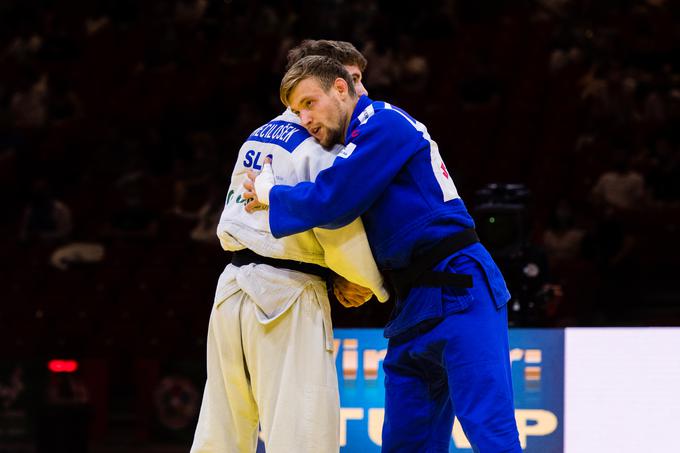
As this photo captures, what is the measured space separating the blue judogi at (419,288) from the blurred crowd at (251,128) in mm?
3518

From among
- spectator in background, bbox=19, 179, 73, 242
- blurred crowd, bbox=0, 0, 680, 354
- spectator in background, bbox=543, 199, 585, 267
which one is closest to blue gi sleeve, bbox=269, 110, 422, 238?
blurred crowd, bbox=0, 0, 680, 354

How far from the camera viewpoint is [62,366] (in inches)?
256

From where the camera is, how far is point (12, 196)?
10.2 m

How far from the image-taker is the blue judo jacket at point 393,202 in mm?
3104

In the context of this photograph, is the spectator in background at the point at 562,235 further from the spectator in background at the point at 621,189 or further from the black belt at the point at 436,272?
the black belt at the point at 436,272

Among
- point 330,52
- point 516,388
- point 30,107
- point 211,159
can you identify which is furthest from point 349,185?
point 30,107

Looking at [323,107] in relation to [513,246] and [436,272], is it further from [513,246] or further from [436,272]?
[513,246]

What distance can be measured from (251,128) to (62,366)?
403 cm

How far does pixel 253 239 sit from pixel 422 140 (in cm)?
65

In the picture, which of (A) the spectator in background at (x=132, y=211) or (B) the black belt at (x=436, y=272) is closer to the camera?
(B) the black belt at (x=436, y=272)

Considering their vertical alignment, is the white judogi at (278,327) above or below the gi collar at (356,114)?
below

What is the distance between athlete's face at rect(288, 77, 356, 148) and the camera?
320 centimetres

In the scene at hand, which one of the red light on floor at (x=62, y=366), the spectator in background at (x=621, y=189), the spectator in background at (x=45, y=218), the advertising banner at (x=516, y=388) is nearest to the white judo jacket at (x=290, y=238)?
the advertising banner at (x=516, y=388)

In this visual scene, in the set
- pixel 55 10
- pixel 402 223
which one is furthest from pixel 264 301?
pixel 55 10
